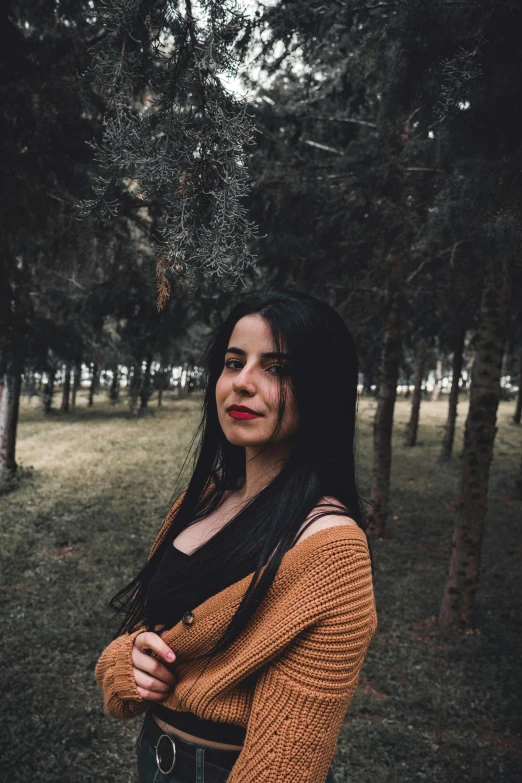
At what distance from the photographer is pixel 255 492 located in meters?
1.73

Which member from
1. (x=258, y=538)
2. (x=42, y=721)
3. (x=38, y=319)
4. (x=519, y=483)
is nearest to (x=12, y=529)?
(x=38, y=319)

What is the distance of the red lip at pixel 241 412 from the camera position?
5.12 ft

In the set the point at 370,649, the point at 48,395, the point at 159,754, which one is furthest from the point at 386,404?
the point at 48,395

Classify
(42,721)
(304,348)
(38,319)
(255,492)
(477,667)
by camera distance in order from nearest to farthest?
1. (304,348)
2. (255,492)
3. (42,721)
4. (477,667)
5. (38,319)

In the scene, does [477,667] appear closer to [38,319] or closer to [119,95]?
[119,95]

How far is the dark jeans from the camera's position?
1469 mm

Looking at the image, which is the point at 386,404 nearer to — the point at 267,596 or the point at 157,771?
the point at 157,771

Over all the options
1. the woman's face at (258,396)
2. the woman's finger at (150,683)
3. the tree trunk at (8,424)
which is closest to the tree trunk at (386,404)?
the woman's face at (258,396)

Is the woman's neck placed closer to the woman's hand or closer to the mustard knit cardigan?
the mustard knit cardigan

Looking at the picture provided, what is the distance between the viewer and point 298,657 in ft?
Result: 3.96

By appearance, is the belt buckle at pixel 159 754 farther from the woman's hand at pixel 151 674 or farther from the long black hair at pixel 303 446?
the long black hair at pixel 303 446

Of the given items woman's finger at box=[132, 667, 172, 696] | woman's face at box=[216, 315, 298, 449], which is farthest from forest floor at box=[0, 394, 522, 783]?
woman's face at box=[216, 315, 298, 449]

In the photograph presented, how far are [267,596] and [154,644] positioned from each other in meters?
0.43

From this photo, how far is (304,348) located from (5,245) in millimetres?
3747
